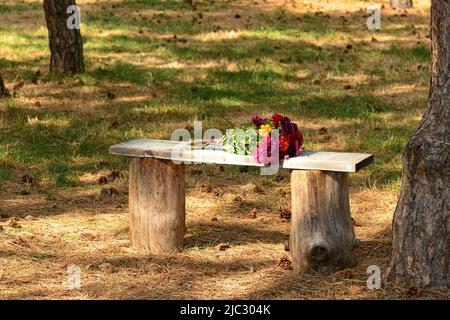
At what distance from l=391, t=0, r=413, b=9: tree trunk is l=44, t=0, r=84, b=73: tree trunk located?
986cm

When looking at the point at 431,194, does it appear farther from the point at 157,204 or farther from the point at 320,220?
the point at 157,204

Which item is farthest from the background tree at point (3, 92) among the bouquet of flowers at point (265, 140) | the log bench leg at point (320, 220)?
the log bench leg at point (320, 220)

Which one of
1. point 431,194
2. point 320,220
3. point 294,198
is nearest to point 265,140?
point 294,198

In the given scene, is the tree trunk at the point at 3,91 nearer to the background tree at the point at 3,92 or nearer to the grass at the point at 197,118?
the background tree at the point at 3,92

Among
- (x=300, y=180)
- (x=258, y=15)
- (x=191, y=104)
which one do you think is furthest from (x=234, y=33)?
(x=300, y=180)

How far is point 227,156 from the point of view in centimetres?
736

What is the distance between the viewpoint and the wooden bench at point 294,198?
707cm

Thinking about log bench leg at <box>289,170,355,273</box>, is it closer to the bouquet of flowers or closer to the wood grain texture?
the wood grain texture

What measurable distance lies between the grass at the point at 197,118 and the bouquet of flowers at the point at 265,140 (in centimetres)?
92

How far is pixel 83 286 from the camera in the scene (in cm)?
708

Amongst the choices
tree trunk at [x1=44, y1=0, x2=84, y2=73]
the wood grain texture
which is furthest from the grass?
the wood grain texture

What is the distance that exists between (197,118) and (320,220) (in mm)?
5997

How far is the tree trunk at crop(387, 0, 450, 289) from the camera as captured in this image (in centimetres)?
668
